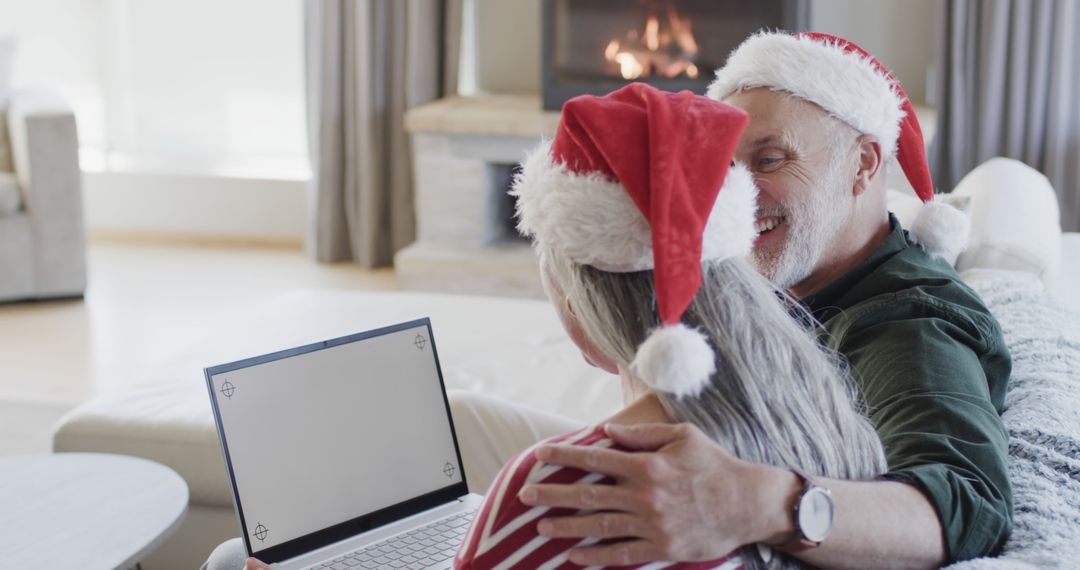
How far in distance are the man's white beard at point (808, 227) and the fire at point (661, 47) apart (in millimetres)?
2528

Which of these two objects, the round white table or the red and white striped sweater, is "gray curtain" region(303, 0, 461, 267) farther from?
the red and white striped sweater

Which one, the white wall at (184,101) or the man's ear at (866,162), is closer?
the man's ear at (866,162)

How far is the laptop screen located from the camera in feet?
4.16

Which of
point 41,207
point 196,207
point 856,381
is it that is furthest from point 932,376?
point 196,207

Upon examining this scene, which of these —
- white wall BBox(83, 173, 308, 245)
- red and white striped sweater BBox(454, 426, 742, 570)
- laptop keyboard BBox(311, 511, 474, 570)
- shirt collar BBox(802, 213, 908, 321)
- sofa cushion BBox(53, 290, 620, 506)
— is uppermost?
shirt collar BBox(802, 213, 908, 321)

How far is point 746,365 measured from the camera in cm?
97

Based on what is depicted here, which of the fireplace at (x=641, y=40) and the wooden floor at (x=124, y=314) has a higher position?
the fireplace at (x=641, y=40)

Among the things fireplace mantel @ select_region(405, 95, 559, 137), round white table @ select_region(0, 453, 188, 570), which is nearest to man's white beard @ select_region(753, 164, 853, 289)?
round white table @ select_region(0, 453, 188, 570)

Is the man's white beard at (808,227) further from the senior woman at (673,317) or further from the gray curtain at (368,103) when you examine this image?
the gray curtain at (368,103)

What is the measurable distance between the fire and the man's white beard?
2.53 metres

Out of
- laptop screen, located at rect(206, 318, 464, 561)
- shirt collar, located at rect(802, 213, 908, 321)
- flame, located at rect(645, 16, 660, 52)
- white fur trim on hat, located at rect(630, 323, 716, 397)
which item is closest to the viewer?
white fur trim on hat, located at rect(630, 323, 716, 397)

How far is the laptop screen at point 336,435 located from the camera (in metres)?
1.27

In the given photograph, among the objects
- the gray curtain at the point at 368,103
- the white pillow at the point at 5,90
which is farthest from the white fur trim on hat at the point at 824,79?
the white pillow at the point at 5,90

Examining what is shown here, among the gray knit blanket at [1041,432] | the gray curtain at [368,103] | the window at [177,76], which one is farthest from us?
the window at [177,76]
